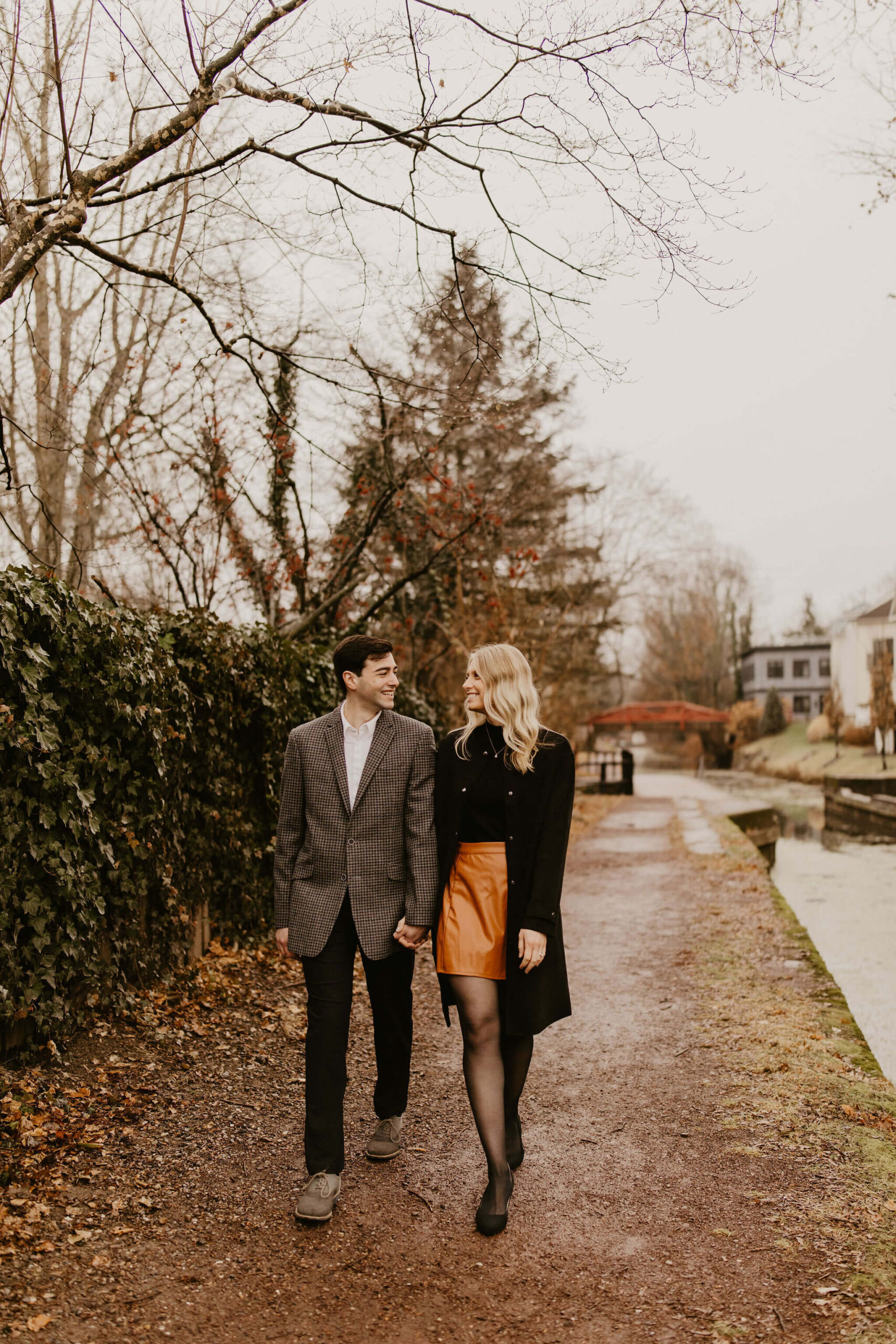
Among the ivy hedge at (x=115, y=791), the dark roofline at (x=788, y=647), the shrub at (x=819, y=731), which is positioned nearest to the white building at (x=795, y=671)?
the dark roofline at (x=788, y=647)

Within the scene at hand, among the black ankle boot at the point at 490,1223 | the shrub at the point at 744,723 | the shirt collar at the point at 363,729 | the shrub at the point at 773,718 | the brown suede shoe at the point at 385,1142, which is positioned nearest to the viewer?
the black ankle boot at the point at 490,1223

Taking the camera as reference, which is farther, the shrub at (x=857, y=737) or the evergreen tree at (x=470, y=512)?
the shrub at (x=857, y=737)

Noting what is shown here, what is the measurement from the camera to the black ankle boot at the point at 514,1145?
3.75 meters

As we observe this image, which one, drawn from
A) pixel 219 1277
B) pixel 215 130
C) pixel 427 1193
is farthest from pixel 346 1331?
pixel 215 130

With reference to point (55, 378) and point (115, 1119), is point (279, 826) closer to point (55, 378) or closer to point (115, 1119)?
point (115, 1119)

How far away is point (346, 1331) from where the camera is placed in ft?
9.09

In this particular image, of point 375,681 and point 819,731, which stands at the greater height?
point 375,681

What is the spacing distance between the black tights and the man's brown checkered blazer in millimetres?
292

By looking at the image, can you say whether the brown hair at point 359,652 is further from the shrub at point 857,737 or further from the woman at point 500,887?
the shrub at point 857,737

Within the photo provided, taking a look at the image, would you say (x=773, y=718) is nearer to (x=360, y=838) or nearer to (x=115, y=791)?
(x=115, y=791)

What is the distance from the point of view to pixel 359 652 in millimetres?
3742

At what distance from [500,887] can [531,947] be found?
0.22 m

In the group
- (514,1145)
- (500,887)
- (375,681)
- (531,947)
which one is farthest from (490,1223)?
(375,681)

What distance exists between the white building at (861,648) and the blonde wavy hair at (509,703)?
134 feet
